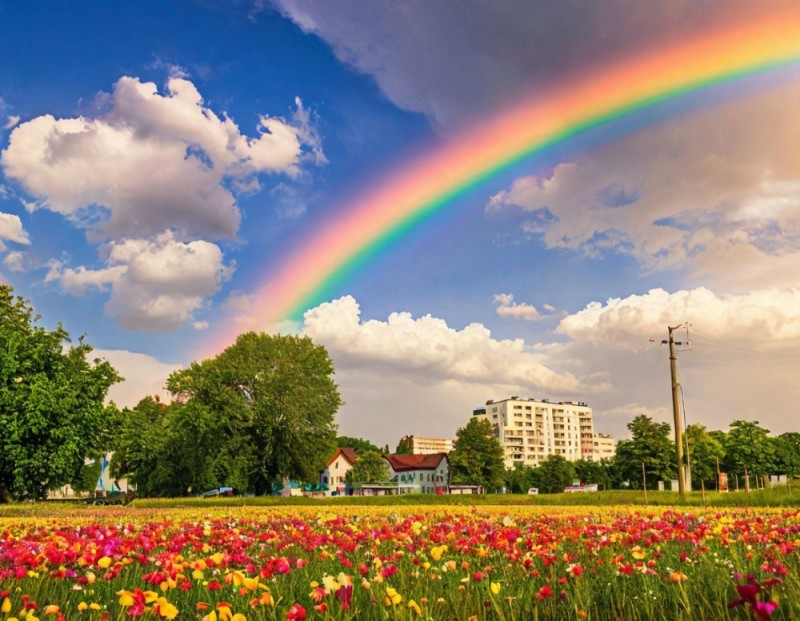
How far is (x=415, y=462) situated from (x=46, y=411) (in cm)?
10496

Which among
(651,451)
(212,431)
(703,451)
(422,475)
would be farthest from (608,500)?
(422,475)

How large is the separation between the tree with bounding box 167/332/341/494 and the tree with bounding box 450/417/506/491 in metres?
33.6

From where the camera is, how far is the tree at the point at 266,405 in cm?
5425

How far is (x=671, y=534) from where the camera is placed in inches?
281

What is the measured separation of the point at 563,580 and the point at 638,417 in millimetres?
85907

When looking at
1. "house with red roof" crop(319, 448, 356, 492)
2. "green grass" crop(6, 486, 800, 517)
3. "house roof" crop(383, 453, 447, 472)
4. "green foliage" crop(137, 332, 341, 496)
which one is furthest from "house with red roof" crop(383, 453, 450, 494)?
"green grass" crop(6, 486, 800, 517)

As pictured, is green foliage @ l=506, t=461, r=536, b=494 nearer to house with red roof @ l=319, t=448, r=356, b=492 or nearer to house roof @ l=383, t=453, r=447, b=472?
house roof @ l=383, t=453, r=447, b=472

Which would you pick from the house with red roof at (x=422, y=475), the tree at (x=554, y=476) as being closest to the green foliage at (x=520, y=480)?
the tree at (x=554, y=476)

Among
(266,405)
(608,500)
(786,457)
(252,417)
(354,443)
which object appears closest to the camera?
(608,500)

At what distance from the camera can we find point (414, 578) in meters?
5.23

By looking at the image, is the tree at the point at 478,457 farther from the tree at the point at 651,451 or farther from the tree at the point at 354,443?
the tree at the point at 354,443

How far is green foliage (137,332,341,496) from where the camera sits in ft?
177

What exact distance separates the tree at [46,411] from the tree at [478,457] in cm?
5761

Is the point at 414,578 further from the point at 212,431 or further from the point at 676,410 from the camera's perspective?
the point at 212,431
